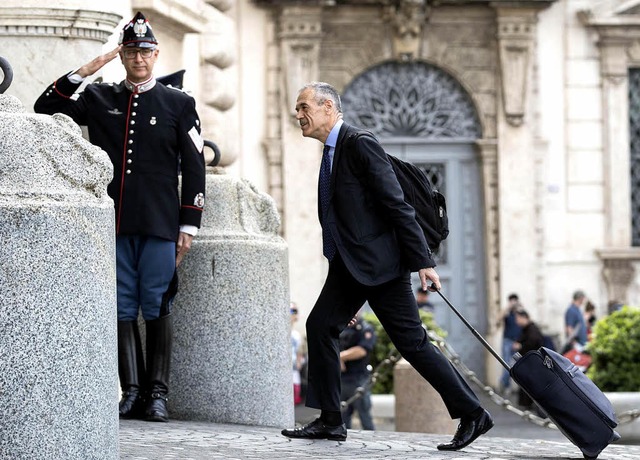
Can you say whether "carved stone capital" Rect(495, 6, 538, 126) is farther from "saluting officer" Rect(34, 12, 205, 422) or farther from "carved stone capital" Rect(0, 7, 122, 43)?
"saluting officer" Rect(34, 12, 205, 422)

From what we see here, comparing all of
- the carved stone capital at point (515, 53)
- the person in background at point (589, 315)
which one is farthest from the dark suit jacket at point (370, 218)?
the carved stone capital at point (515, 53)

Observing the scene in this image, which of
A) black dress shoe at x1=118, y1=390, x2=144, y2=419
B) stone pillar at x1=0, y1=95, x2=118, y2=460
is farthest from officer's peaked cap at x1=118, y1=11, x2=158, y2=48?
stone pillar at x1=0, y1=95, x2=118, y2=460

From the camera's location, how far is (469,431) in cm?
749

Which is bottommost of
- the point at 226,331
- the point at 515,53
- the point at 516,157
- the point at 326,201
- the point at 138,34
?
the point at 226,331

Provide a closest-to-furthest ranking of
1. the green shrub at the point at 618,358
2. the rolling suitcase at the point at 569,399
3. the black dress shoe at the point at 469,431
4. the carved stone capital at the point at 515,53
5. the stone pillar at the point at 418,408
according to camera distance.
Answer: the rolling suitcase at the point at 569,399 → the black dress shoe at the point at 469,431 → the stone pillar at the point at 418,408 → the green shrub at the point at 618,358 → the carved stone capital at the point at 515,53

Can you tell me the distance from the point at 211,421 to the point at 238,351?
354mm

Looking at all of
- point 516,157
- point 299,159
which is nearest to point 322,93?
point 299,159

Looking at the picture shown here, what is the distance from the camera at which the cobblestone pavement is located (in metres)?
7.00

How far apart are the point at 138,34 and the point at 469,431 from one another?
230 centimetres

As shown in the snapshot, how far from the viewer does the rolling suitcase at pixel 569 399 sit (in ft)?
23.5

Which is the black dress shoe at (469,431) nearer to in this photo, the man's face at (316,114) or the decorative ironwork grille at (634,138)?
the man's face at (316,114)

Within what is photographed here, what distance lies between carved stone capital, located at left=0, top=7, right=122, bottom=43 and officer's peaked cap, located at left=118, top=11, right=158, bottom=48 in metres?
0.97

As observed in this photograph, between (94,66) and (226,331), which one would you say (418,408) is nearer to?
(226,331)

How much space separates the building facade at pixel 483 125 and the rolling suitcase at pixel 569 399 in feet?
52.3
